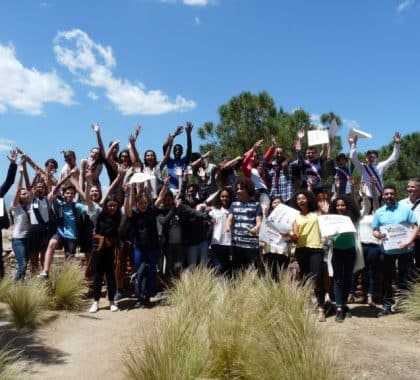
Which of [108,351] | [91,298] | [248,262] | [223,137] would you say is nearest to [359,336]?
[248,262]

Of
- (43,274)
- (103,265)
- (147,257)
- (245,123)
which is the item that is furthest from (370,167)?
(245,123)

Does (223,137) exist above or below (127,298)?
above

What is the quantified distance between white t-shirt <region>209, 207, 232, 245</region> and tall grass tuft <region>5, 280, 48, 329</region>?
2.63m

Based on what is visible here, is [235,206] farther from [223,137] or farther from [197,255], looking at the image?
[223,137]

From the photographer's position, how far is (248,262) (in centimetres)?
675

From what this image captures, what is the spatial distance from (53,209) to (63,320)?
2.02 m

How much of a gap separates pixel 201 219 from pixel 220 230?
37 centimetres

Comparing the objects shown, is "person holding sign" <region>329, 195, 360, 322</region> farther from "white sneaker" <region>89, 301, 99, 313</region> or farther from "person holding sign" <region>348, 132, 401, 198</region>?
A: "white sneaker" <region>89, 301, 99, 313</region>

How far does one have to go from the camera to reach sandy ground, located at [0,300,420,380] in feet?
15.0

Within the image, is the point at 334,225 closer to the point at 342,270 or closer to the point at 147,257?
the point at 342,270

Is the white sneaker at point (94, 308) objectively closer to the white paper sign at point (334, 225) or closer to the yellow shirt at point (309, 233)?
the yellow shirt at point (309, 233)

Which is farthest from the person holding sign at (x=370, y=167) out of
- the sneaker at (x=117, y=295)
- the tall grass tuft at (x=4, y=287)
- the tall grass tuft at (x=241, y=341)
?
the tall grass tuft at (x=4, y=287)

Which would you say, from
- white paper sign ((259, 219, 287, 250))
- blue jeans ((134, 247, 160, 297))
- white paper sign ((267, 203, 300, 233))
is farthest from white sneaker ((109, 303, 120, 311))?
white paper sign ((267, 203, 300, 233))

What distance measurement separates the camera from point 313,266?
6.03 meters
